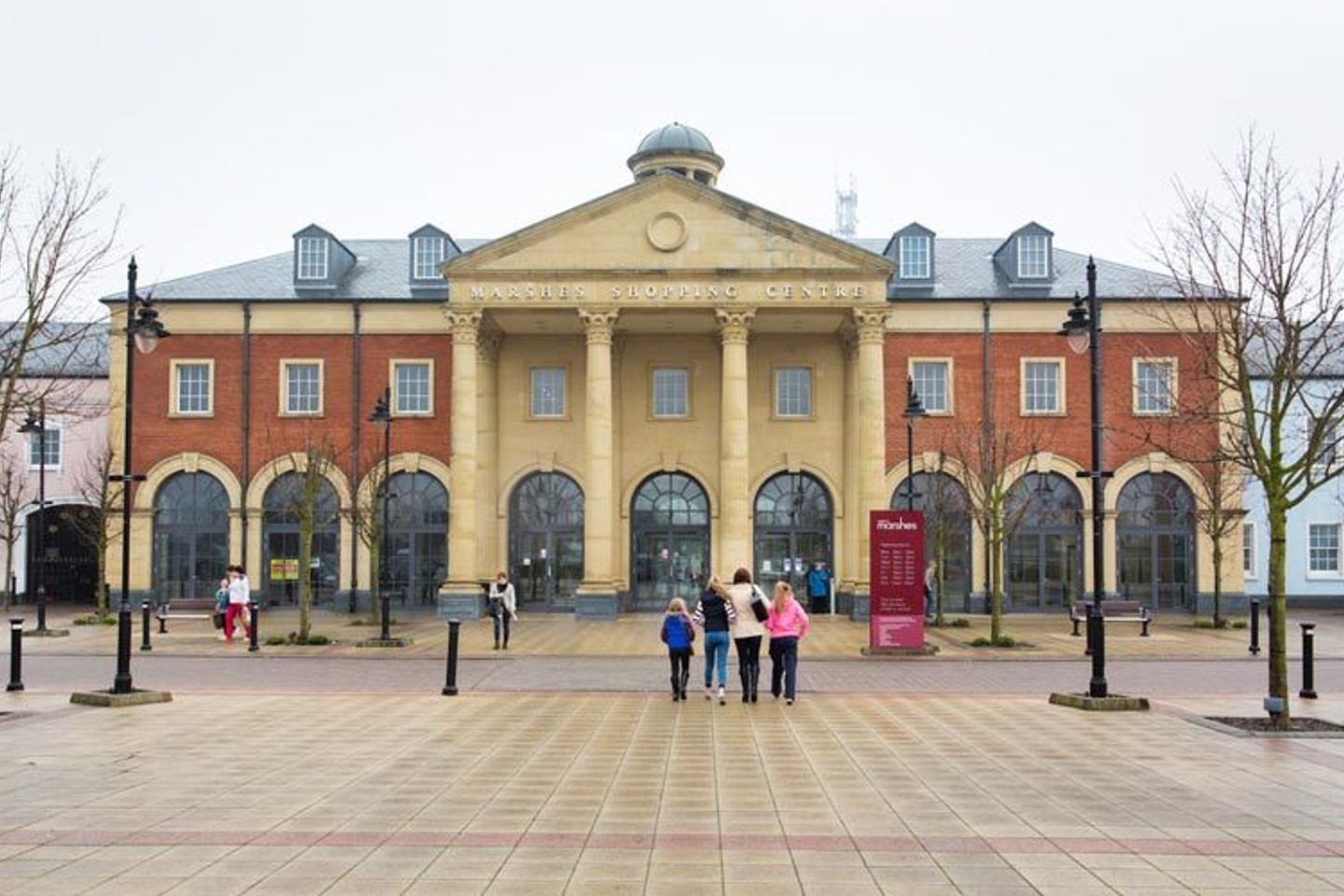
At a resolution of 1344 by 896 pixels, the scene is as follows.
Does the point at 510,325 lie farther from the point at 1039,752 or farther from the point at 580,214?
the point at 1039,752

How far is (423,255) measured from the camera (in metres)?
39.3

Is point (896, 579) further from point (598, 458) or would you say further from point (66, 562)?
point (66, 562)

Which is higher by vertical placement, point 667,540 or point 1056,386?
point 1056,386

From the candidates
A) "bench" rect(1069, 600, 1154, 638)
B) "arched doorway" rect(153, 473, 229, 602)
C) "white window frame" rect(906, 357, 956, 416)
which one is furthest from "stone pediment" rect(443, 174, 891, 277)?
"arched doorway" rect(153, 473, 229, 602)

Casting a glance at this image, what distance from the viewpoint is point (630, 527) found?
3759 centimetres

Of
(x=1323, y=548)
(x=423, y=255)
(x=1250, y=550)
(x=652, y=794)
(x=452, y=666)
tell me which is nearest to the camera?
(x=652, y=794)

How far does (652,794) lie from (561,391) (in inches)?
1104

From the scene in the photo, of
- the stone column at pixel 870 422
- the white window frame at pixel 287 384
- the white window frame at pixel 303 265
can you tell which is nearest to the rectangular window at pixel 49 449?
the white window frame at pixel 287 384

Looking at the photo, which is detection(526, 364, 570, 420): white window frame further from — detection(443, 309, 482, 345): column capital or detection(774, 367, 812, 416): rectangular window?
detection(774, 367, 812, 416): rectangular window

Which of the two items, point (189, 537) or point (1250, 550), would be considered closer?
point (189, 537)

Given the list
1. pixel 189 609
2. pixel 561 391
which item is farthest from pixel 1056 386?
pixel 189 609

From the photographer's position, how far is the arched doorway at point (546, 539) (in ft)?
122

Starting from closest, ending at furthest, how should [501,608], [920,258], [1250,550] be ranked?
[501,608] < [920,258] < [1250,550]

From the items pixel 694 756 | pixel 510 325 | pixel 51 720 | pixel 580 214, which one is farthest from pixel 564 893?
pixel 510 325
